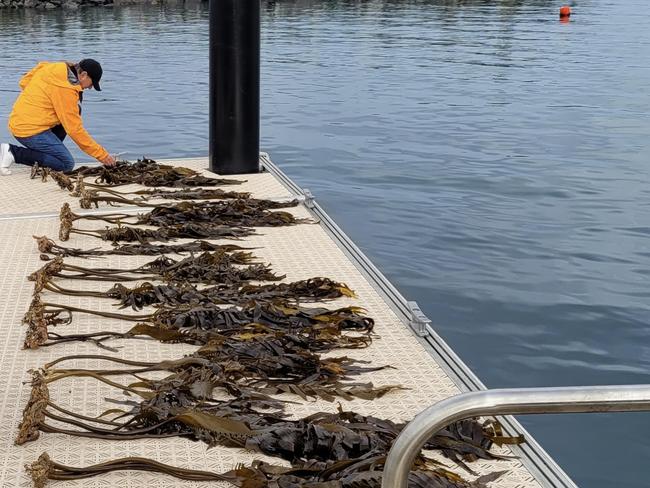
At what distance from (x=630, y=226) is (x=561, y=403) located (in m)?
7.05

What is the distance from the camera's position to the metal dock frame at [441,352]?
3219 mm

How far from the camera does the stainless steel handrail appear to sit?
1771mm

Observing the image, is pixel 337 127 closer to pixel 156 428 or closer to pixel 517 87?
pixel 517 87

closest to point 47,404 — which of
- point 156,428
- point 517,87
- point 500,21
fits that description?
point 156,428

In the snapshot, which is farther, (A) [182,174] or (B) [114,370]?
(A) [182,174]

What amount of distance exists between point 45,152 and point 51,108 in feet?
1.27

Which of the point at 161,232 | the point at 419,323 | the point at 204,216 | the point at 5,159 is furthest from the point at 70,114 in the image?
the point at 419,323

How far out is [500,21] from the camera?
35.6m

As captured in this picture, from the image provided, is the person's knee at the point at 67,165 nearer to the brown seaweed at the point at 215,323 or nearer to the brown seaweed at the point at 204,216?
the brown seaweed at the point at 204,216

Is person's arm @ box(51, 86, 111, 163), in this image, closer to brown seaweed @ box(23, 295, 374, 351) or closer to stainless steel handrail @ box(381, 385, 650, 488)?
brown seaweed @ box(23, 295, 374, 351)

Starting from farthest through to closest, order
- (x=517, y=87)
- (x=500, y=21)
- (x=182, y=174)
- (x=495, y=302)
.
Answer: (x=500, y=21) → (x=517, y=87) → (x=182, y=174) → (x=495, y=302)

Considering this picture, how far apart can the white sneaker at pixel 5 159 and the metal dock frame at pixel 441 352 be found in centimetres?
269

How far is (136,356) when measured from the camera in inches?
163

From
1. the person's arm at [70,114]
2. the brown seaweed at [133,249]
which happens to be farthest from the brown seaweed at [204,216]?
the person's arm at [70,114]
